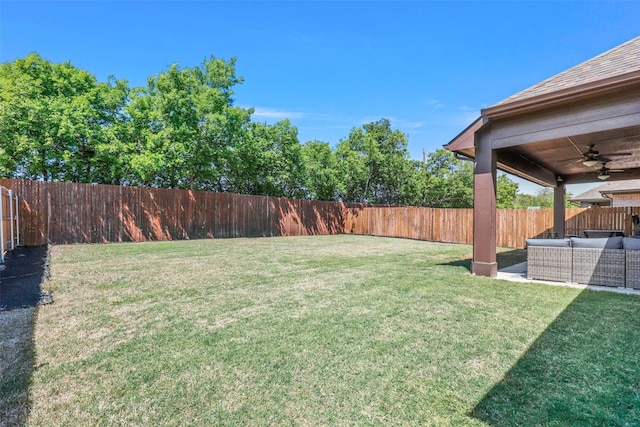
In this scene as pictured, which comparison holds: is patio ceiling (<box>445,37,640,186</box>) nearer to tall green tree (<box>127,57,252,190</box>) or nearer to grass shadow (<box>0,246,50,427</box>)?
grass shadow (<box>0,246,50,427</box>)

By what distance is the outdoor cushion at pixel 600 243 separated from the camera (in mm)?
4469

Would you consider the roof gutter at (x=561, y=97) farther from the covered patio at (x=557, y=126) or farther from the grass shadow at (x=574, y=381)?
the grass shadow at (x=574, y=381)

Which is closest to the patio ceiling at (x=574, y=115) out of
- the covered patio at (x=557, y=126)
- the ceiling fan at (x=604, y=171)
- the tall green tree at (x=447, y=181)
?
the covered patio at (x=557, y=126)

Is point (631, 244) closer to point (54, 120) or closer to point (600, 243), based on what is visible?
point (600, 243)

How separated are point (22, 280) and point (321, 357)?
503cm

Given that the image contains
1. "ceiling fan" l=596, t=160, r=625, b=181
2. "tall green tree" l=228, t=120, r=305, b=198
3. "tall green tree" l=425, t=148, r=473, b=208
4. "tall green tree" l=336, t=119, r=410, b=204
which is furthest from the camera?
"tall green tree" l=425, t=148, r=473, b=208

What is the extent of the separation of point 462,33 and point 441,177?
14.6 metres

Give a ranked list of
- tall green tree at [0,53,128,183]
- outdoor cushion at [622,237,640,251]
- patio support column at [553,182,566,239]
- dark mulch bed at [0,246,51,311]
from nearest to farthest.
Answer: dark mulch bed at [0,246,51,311], outdoor cushion at [622,237,640,251], patio support column at [553,182,566,239], tall green tree at [0,53,128,183]

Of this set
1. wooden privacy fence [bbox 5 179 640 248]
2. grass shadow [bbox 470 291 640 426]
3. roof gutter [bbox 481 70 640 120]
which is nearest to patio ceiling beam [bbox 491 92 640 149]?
roof gutter [bbox 481 70 640 120]

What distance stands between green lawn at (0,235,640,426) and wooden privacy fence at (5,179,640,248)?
7.04 meters

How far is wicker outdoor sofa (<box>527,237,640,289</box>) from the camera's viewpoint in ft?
14.3

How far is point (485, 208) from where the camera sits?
532 cm

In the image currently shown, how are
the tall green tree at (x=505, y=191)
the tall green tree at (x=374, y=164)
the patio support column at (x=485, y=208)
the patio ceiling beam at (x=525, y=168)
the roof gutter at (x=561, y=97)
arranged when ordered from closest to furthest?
the roof gutter at (x=561, y=97) < the patio support column at (x=485, y=208) < the patio ceiling beam at (x=525, y=168) < the tall green tree at (x=374, y=164) < the tall green tree at (x=505, y=191)

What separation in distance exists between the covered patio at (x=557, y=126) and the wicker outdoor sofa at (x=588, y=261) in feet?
2.22
